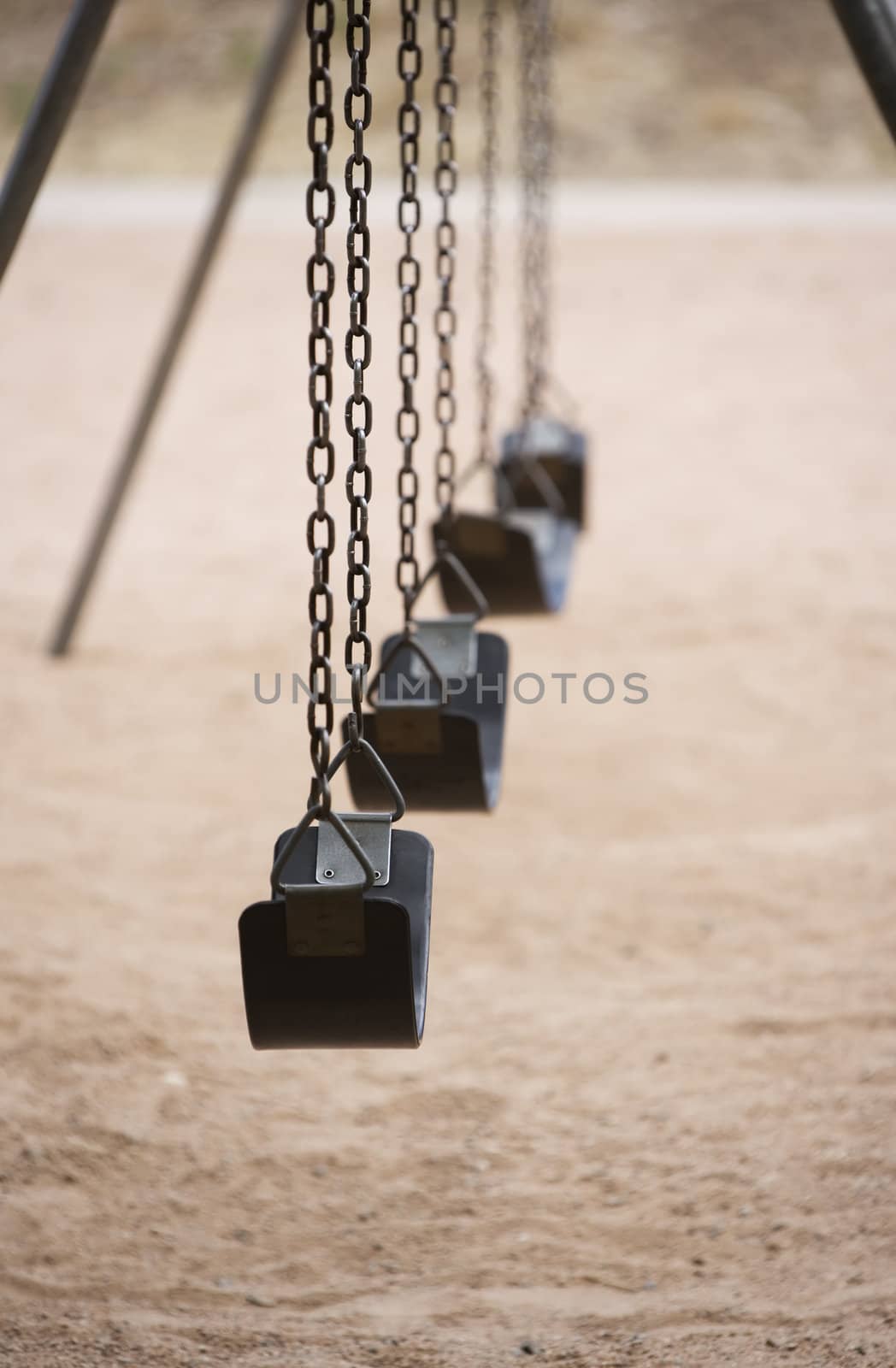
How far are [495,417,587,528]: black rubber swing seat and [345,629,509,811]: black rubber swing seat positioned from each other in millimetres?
1233

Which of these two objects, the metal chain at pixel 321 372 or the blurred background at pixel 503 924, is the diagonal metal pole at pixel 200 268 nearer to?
the blurred background at pixel 503 924

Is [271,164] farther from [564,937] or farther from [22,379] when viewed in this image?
[564,937]

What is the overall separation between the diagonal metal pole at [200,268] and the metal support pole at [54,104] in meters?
1.70

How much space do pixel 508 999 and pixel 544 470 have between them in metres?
1.36

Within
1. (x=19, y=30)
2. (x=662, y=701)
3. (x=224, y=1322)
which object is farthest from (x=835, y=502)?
(x=19, y=30)

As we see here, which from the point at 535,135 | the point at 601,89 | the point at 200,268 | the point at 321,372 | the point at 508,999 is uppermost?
the point at 321,372

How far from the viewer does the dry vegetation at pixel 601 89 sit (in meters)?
15.0

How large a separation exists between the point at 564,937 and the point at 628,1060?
488 mm

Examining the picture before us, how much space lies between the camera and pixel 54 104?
97.4 inches

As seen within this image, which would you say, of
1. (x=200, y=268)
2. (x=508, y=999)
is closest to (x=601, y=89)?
(x=200, y=268)

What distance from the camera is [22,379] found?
9148 mm

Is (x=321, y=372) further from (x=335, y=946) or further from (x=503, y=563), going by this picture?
(x=503, y=563)

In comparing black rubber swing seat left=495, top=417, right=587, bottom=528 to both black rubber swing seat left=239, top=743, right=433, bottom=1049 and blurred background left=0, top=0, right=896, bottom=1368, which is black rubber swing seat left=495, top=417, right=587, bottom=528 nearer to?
blurred background left=0, top=0, right=896, bottom=1368

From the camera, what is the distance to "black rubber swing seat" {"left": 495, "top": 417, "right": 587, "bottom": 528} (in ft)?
10.6
